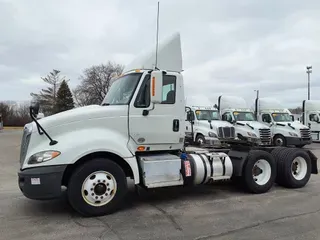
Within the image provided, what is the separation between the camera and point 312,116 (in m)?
22.8

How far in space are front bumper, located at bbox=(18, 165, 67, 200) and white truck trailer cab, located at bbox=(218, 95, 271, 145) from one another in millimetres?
13831

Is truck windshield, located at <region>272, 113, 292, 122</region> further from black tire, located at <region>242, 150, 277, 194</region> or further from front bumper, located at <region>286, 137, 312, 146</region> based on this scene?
black tire, located at <region>242, 150, 277, 194</region>

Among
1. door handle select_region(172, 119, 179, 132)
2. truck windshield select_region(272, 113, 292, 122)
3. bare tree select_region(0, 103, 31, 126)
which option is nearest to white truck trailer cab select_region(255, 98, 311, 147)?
truck windshield select_region(272, 113, 292, 122)

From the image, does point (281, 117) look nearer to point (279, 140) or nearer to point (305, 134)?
point (279, 140)

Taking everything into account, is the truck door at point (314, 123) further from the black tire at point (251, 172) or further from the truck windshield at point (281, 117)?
the black tire at point (251, 172)

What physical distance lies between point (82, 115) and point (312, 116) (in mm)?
21091

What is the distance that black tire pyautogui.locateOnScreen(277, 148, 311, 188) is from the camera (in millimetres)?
7590

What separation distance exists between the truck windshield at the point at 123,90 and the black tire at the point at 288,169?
4.15 m

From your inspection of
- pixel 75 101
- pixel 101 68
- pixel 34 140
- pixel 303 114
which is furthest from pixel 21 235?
pixel 75 101

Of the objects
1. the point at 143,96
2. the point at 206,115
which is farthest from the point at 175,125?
the point at 206,115

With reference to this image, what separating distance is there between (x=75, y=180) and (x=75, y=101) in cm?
5830

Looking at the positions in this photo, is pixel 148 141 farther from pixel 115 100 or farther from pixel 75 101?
pixel 75 101

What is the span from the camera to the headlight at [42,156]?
5148mm

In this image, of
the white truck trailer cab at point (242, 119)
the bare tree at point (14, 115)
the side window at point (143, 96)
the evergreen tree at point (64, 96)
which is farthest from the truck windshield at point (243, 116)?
the evergreen tree at point (64, 96)
